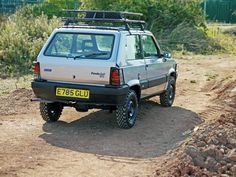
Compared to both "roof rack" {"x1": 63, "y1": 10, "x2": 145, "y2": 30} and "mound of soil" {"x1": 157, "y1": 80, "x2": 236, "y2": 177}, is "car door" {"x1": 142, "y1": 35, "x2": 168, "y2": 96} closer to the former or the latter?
"roof rack" {"x1": 63, "y1": 10, "x2": 145, "y2": 30}

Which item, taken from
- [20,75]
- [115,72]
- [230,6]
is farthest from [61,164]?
[230,6]

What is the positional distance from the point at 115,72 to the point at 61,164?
7.17 feet

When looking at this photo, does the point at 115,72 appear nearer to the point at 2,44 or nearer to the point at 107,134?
the point at 107,134

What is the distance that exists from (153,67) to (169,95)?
55.2 inches

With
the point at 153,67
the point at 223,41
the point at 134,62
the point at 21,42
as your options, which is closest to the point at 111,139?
the point at 134,62

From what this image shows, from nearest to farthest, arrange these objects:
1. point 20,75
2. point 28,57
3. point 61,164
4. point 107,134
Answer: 1. point 61,164
2. point 107,134
3. point 20,75
4. point 28,57

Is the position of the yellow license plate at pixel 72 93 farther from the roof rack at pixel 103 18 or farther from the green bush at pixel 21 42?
the green bush at pixel 21 42

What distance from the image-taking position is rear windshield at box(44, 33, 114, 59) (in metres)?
8.91

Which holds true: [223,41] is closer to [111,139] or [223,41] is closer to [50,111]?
[50,111]

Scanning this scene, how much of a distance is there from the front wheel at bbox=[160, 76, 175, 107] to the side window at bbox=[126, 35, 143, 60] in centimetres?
182

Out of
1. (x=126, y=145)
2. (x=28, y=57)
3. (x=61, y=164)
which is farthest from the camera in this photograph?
(x=28, y=57)

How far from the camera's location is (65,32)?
364 inches

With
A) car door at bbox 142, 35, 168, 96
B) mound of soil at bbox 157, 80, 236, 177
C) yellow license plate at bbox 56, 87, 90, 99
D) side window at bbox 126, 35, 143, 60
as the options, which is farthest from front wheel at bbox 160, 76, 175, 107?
yellow license plate at bbox 56, 87, 90, 99

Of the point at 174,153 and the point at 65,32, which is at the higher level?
the point at 65,32
